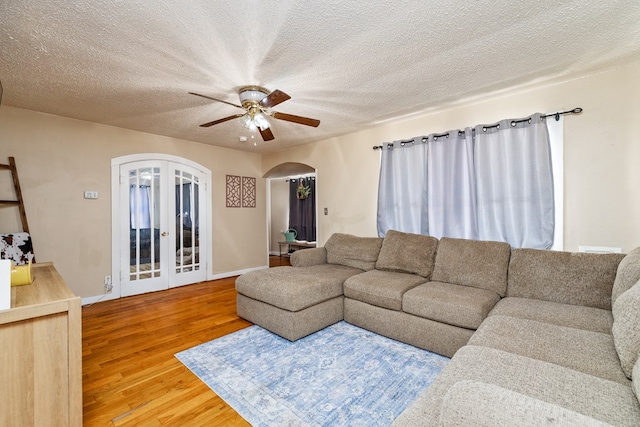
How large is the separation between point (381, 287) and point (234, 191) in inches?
141

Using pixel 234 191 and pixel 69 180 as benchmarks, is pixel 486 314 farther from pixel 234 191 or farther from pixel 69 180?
pixel 69 180

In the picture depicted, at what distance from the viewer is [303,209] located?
7.45 meters

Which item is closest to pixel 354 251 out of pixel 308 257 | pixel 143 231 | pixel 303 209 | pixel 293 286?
pixel 308 257

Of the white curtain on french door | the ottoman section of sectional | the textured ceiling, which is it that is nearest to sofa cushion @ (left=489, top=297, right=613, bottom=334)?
the white curtain on french door

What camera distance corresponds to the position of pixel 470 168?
10.2 ft

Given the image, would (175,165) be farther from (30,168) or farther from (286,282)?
(286,282)

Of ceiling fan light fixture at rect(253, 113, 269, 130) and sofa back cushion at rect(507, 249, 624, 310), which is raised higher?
ceiling fan light fixture at rect(253, 113, 269, 130)

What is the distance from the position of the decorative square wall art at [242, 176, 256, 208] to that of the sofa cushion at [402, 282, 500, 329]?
379 cm

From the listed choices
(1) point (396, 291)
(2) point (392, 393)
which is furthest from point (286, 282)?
(2) point (392, 393)

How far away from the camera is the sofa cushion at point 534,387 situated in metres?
0.96

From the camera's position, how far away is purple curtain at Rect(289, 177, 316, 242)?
724cm

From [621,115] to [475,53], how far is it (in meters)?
1.46

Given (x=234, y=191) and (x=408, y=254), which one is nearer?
(x=408, y=254)

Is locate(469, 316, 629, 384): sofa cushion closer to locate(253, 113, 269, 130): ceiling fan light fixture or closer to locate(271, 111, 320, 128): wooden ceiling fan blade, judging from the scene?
locate(271, 111, 320, 128): wooden ceiling fan blade
